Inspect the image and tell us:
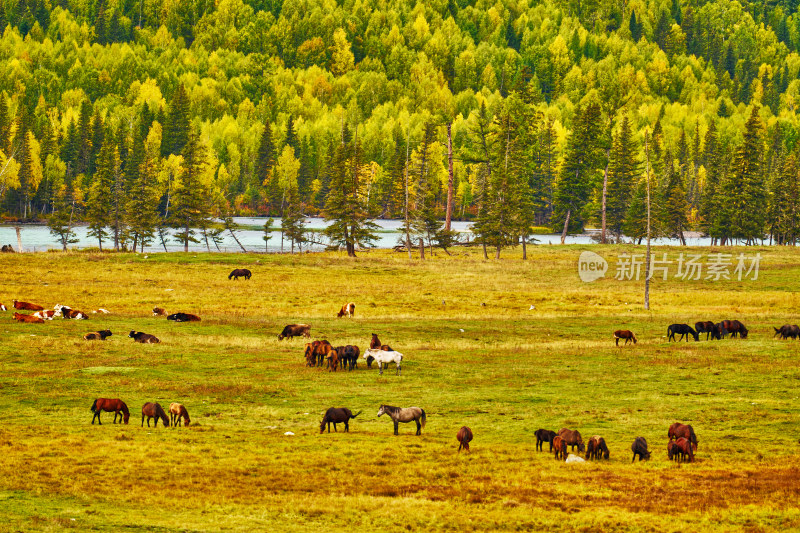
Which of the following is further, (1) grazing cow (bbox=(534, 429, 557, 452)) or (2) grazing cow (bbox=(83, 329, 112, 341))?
(2) grazing cow (bbox=(83, 329, 112, 341))

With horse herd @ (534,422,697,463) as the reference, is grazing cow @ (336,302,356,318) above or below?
above

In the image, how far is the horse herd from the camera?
2264 cm

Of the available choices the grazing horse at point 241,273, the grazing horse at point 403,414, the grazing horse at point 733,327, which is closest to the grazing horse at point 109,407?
the grazing horse at point 403,414

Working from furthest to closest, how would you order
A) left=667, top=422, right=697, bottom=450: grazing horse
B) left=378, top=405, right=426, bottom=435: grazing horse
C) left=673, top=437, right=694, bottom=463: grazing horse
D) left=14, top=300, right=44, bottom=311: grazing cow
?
left=14, top=300, right=44, bottom=311: grazing cow < left=378, top=405, right=426, bottom=435: grazing horse < left=667, top=422, right=697, bottom=450: grazing horse < left=673, top=437, right=694, bottom=463: grazing horse

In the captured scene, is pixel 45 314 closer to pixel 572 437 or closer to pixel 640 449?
pixel 572 437

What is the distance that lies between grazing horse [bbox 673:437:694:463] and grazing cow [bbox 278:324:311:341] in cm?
2452

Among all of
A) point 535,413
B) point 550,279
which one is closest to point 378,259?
point 550,279

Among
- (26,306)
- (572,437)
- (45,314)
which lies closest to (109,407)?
(572,437)

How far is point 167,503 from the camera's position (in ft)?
60.5

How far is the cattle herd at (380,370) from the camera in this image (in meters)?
22.9

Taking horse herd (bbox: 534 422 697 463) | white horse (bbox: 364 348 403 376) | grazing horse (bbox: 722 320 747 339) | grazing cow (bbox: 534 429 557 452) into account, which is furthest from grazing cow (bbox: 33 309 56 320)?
grazing horse (bbox: 722 320 747 339)

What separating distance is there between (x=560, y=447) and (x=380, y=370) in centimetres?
1243

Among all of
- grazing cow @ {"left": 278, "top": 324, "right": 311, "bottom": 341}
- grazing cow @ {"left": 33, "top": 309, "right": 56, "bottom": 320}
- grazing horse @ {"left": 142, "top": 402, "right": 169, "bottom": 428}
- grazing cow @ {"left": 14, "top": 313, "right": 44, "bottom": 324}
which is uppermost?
grazing cow @ {"left": 33, "top": 309, "right": 56, "bottom": 320}

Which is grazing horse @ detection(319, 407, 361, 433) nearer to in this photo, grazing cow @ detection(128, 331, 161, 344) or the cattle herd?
the cattle herd
